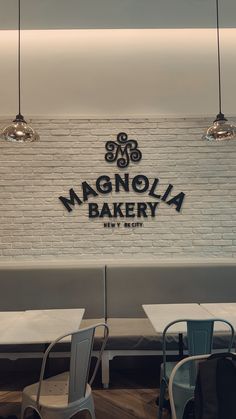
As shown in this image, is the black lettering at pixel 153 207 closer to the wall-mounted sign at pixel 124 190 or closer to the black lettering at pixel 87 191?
the wall-mounted sign at pixel 124 190

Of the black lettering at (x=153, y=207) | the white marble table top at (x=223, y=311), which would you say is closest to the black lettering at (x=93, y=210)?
the black lettering at (x=153, y=207)

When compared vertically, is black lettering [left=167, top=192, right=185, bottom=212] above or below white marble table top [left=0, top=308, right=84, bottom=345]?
above

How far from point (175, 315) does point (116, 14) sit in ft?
8.47

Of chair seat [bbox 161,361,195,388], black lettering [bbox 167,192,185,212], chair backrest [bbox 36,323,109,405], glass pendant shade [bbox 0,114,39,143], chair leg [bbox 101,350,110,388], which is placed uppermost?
glass pendant shade [bbox 0,114,39,143]

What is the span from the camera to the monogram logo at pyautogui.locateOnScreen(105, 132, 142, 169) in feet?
11.9

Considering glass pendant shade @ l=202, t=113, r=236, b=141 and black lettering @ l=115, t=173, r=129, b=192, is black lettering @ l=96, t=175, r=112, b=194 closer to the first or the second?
black lettering @ l=115, t=173, r=129, b=192

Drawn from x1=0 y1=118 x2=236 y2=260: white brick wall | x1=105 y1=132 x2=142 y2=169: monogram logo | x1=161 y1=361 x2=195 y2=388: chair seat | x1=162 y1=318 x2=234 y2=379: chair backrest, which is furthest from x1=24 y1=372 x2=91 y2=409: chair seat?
x1=105 y1=132 x2=142 y2=169: monogram logo

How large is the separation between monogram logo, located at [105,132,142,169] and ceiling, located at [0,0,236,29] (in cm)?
104

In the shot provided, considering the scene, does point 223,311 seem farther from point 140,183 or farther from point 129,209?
point 140,183

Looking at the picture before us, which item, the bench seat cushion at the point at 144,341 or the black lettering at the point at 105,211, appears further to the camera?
the black lettering at the point at 105,211

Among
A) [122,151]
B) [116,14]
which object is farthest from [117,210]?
[116,14]

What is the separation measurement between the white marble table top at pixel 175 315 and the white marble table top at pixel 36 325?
49 cm

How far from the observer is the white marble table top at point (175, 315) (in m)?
2.17

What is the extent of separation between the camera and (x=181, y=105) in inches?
145
